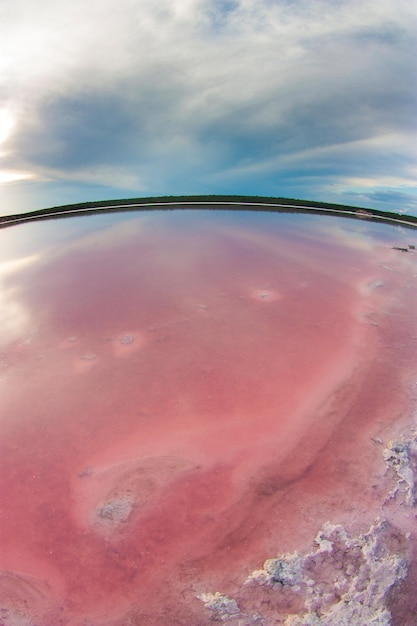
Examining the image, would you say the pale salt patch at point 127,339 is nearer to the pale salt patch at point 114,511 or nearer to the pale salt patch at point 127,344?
the pale salt patch at point 127,344

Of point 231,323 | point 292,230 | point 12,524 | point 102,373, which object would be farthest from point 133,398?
point 292,230

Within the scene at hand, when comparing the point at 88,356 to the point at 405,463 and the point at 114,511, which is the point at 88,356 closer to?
the point at 114,511

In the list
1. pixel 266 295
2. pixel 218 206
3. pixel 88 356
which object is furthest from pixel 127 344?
pixel 218 206

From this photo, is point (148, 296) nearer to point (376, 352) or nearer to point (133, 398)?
point (133, 398)

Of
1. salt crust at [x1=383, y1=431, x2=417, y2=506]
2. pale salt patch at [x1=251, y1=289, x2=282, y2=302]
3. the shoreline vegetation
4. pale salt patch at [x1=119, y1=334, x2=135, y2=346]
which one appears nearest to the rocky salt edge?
salt crust at [x1=383, y1=431, x2=417, y2=506]

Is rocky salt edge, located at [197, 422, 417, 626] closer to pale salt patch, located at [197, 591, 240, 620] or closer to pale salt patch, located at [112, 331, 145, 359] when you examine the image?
pale salt patch, located at [197, 591, 240, 620]

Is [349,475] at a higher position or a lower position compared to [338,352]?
lower

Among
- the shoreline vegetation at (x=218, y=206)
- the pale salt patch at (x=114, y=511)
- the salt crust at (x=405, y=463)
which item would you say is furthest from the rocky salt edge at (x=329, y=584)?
the shoreline vegetation at (x=218, y=206)
